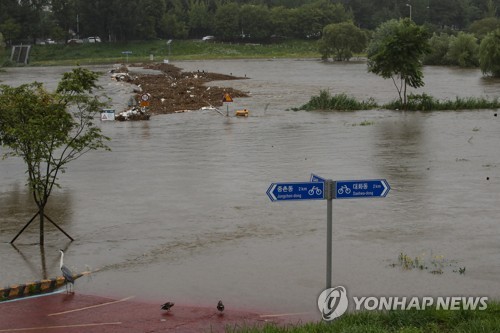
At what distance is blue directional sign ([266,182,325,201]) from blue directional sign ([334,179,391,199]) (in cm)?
24

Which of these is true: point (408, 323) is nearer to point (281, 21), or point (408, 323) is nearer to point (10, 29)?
point (10, 29)

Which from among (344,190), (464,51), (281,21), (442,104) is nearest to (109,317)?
(344,190)

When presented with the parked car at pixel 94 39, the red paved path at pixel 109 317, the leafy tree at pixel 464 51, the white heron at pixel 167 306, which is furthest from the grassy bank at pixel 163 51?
the white heron at pixel 167 306

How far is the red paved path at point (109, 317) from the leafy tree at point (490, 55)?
61.0m

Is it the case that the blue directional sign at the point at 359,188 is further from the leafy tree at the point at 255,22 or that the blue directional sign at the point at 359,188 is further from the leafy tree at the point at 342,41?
the leafy tree at the point at 255,22

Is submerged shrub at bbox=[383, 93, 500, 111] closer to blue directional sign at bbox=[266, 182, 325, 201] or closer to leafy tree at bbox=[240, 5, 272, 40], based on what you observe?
blue directional sign at bbox=[266, 182, 325, 201]

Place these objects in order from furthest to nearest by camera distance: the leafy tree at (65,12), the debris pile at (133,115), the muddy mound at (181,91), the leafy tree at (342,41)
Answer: the leafy tree at (65,12) → the leafy tree at (342,41) → the muddy mound at (181,91) → the debris pile at (133,115)

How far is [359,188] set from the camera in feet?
35.4

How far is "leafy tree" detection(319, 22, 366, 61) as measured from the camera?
11489cm

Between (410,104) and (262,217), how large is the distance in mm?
28695

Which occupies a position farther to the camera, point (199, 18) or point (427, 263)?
point (199, 18)

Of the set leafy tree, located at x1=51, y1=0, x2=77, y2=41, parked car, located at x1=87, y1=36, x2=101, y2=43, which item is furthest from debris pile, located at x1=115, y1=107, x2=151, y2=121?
parked car, located at x1=87, y1=36, x2=101, y2=43

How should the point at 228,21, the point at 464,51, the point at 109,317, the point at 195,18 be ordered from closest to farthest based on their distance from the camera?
the point at 109,317 → the point at 464,51 → the point at 228,21 → the point at 195,18

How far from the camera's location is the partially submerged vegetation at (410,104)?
4706 cm
